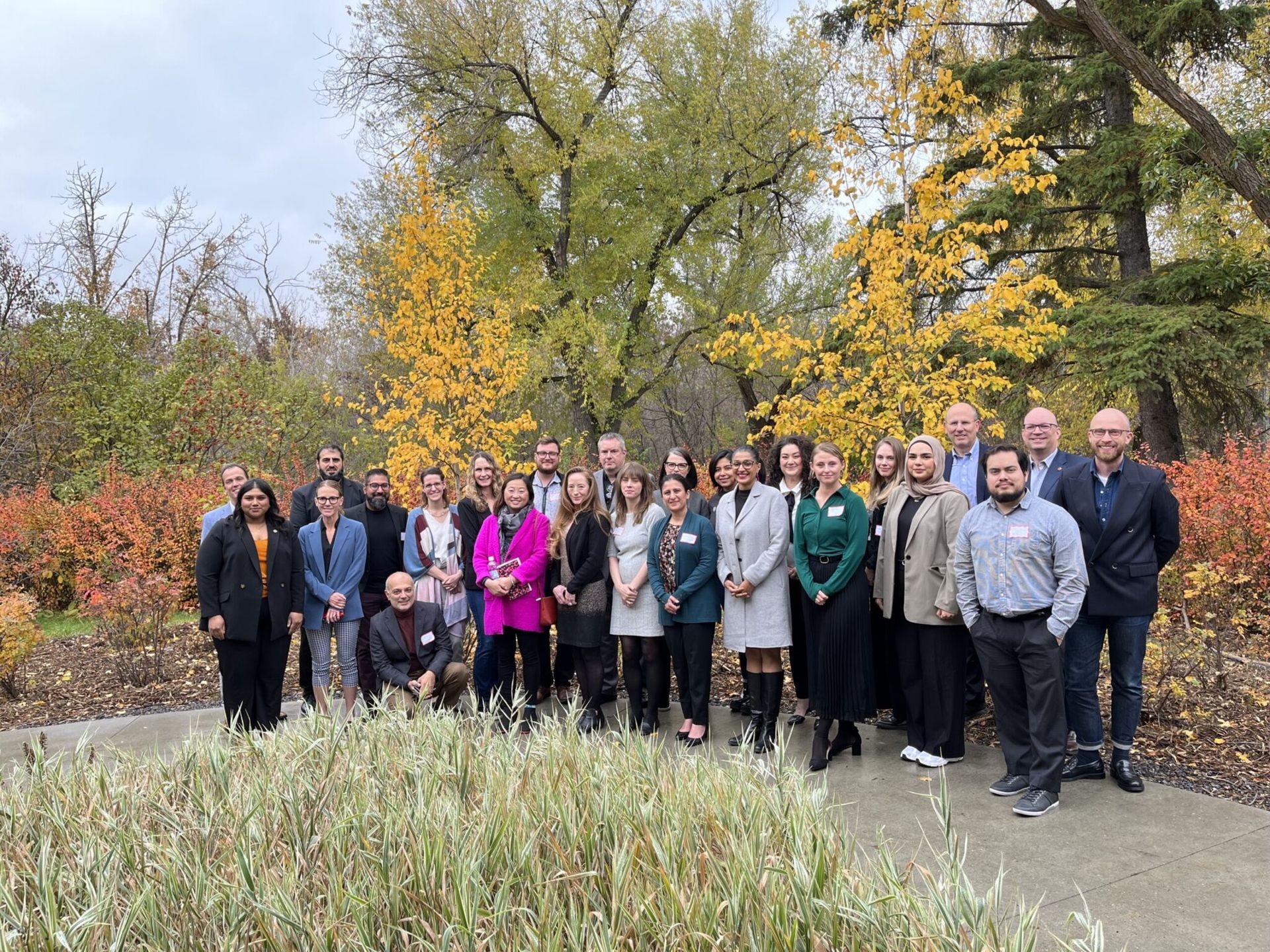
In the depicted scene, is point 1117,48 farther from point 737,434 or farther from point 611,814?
point 737,434

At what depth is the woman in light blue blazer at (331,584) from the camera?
21.1ft

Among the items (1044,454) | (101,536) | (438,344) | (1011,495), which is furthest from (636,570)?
(101,536)

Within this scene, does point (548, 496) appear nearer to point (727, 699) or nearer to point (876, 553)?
point (727, 699)

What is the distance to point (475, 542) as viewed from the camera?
6.72m

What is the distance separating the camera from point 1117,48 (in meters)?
11.3

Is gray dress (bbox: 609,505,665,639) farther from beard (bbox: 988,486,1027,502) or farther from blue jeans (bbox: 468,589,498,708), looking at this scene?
beard (bbox: 988,486,1027,502)

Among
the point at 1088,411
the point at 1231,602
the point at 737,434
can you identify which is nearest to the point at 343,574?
the point at 1231,602

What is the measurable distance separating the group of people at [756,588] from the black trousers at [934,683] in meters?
0.01

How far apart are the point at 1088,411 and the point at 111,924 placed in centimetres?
2020

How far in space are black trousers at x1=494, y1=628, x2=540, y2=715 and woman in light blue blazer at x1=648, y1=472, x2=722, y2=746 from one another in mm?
1142

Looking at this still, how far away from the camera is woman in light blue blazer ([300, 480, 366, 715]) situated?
6.45 m

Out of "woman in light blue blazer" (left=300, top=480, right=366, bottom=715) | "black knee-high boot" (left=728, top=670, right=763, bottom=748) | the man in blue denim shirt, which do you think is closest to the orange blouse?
"woman in light blue blazer" (left=300, top=480, right=366, bottom=715)

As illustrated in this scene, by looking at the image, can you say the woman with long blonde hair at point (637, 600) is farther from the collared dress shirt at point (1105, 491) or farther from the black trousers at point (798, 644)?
the collared dress shirt at point (1105, 491)

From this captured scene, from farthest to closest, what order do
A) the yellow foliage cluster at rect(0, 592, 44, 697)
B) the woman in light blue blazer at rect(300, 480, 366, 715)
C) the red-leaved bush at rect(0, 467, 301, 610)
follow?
the red-leaved bush at rect(0, 467, 301, 610) < the yellow foliage cluster at rect(0, 592, 44, 697) < the woman in light blue blazer at rect(300, 480, 366, 715)
